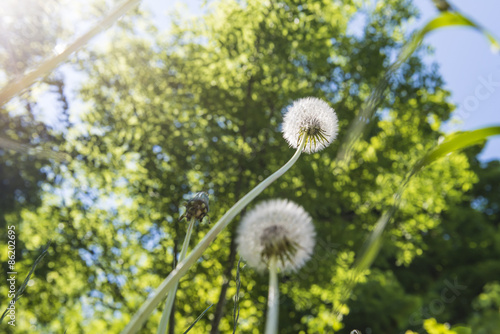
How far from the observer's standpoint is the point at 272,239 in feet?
1.70

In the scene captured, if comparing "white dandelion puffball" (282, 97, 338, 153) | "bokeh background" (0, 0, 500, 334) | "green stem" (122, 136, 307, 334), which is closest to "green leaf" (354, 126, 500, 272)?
"green stem" (122, 136, 307, 334)

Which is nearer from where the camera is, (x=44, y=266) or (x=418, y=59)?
(x=44, y=266)

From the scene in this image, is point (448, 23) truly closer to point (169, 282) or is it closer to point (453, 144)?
point (453, 144)

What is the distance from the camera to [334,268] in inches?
220

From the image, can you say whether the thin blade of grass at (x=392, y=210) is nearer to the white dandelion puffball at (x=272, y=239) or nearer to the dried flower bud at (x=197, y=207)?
the white dandelion puffball at (x=272, y=239)

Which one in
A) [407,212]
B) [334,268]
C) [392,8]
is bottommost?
[334,268]

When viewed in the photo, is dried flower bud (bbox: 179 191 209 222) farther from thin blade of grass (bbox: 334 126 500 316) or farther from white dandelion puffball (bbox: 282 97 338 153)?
thin blade of grass (bbox: 334 126 500 316)

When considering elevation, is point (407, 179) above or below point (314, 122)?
below

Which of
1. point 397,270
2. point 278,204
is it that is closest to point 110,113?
point 278,204

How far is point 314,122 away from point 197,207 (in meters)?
0.28

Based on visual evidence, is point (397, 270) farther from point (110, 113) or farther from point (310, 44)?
point (110, 113)

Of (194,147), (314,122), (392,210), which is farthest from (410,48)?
(194,147)

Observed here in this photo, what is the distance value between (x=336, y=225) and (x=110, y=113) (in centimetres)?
380

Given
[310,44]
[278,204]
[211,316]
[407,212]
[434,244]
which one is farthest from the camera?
[434,244]
